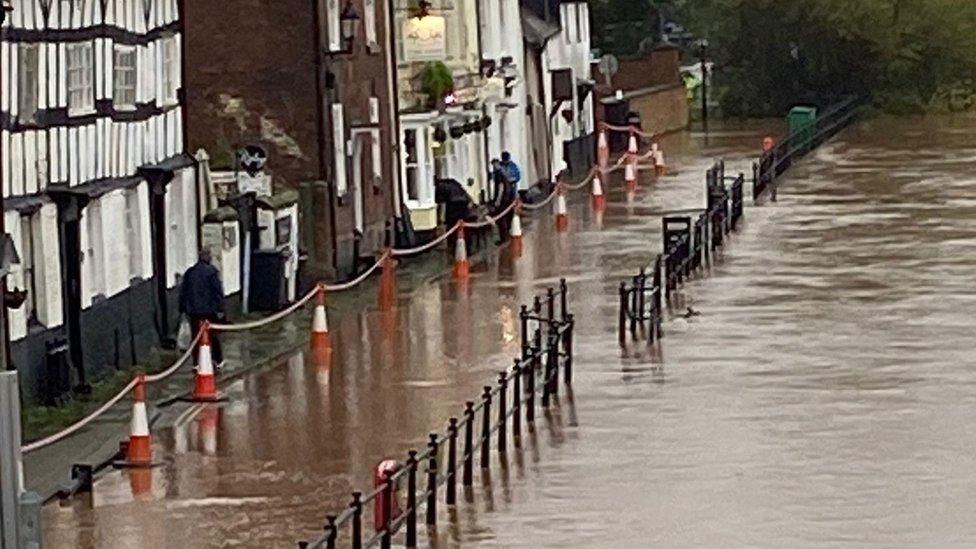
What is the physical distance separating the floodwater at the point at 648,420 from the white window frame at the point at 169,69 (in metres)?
3.92

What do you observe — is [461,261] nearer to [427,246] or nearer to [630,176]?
[427,246]

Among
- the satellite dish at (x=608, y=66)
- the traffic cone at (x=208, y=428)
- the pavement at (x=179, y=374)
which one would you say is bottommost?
the traffic cone at (x=208, y=428)

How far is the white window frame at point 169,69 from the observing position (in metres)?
35.9

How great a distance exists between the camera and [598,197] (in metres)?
58.0

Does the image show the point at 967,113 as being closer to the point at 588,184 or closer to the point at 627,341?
the point at 588,184

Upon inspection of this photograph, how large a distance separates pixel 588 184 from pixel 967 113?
99.7 feet

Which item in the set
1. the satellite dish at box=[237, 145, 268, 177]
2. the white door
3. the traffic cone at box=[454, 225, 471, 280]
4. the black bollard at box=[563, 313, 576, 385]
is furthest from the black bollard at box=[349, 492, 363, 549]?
the white door

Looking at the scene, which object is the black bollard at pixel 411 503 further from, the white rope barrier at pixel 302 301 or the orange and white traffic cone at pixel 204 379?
the orange and white traffic cone at pixel 204 379

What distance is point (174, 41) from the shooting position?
120 feet

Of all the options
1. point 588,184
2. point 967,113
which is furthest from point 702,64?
point 588,184

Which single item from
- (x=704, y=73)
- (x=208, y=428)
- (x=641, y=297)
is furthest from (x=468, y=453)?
(x=704, y=73)

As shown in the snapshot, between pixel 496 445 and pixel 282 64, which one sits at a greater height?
pixel 282 64

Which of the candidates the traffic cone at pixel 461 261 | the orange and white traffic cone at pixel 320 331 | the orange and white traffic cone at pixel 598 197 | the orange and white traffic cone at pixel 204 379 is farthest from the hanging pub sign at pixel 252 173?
the orange and white traffic cone at pixel 598 197

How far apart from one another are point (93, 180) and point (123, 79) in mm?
2391
